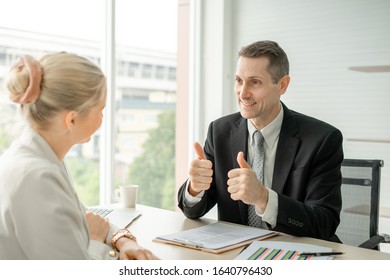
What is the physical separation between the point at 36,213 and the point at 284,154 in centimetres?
129

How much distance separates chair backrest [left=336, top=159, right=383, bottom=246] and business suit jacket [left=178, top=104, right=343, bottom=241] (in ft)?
0.83

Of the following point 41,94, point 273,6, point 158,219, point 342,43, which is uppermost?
point 273,6

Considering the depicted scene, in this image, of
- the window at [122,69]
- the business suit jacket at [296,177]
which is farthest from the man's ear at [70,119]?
the window at [122,69]

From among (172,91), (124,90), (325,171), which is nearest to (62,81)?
(325,171)

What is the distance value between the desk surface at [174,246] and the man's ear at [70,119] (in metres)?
0.50

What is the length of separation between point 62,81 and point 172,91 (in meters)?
3.46

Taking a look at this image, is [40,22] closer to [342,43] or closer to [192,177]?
[192,177]

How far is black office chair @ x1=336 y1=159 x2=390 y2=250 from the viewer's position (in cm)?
213

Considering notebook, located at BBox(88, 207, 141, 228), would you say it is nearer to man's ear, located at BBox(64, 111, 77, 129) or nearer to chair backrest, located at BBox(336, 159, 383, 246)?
man's ear, located at BBox(64, 111, 77, 129)

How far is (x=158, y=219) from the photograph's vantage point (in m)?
1.87

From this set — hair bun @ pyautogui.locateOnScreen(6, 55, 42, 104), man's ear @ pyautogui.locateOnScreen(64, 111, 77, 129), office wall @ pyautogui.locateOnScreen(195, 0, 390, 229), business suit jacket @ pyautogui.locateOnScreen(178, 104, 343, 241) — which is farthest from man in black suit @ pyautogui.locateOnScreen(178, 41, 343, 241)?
office wall @ pyautogui.locateOnScreen(195, 0, 390, 229)

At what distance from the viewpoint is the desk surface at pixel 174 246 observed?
4.54ft

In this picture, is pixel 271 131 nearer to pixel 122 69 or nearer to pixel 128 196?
pixel 128 196

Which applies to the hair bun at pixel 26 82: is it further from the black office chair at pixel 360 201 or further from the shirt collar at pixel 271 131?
the black office chair at pixel 360 201
